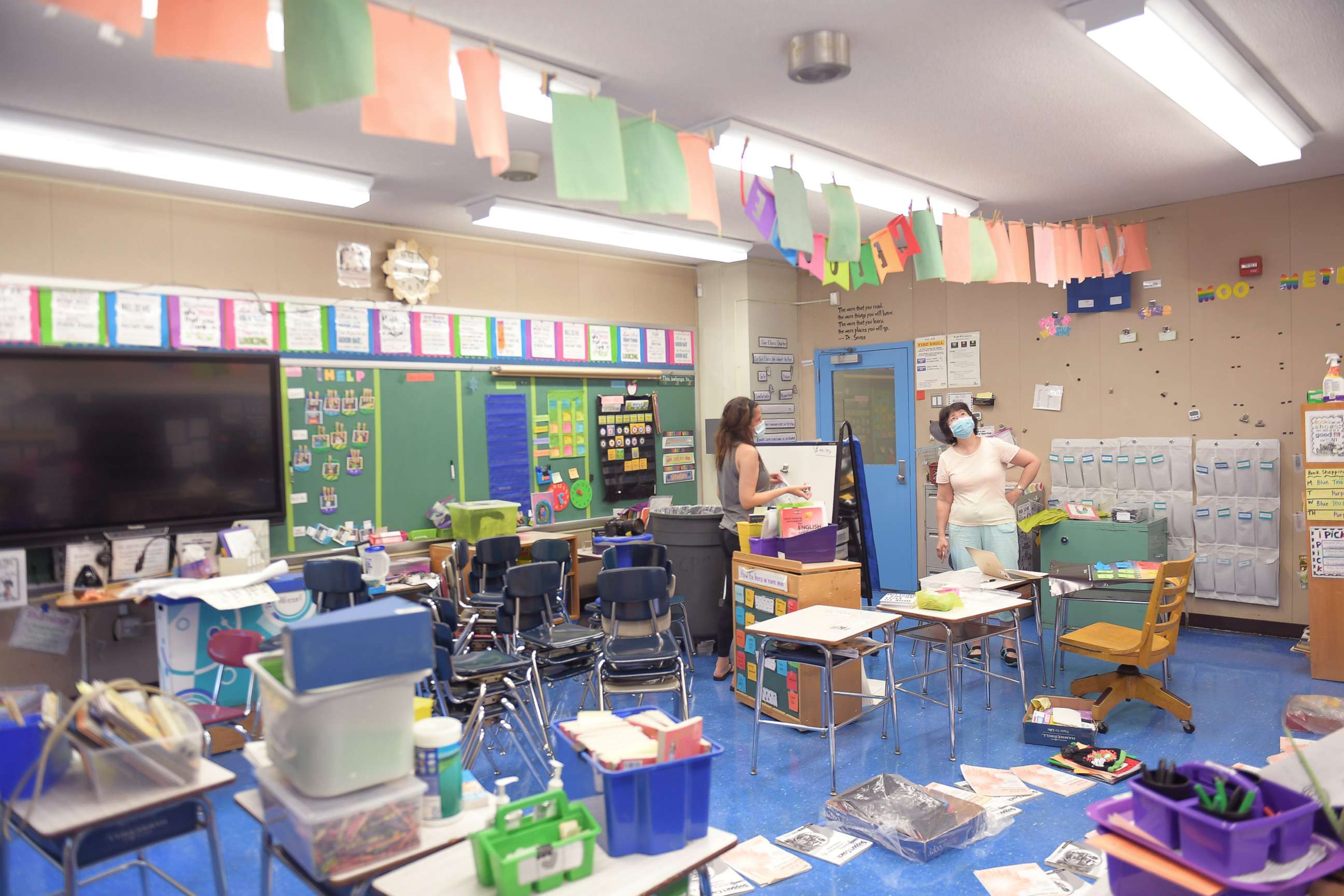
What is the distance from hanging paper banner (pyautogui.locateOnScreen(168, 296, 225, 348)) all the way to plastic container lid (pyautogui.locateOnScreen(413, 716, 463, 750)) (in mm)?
3841

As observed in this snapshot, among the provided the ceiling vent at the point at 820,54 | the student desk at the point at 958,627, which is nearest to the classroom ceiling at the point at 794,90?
the ceiling vent at the point at 820,54

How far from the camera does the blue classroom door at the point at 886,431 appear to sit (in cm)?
746

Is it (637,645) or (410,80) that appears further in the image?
(637,645)

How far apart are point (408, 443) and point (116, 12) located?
4.30 meters

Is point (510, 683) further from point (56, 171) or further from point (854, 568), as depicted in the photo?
point (56, 171)

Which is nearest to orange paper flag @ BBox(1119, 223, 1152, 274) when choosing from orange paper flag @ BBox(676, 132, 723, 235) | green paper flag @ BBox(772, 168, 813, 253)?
green paper flag @ BBox(772, 168, 813, 253)

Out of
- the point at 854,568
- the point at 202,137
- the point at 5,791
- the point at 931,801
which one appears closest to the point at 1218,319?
the point at 854,568

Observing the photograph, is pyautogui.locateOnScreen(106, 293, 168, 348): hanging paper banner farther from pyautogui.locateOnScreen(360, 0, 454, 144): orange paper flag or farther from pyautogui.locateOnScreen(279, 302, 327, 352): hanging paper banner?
pyautogui.locateOnScreen(360, 0, 454, 144): orange paper flag

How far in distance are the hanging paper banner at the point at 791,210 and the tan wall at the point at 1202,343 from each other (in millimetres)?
3797

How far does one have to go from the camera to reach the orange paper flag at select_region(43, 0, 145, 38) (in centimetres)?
169

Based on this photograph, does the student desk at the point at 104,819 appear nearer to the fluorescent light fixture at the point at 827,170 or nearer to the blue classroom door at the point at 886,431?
the fluorescent light fixture at the point at 827,170

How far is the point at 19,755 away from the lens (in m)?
2.11

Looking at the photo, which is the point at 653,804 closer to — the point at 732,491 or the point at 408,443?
the point at 732,491

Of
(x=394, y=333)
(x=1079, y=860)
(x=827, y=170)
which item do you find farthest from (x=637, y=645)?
(x=394, y=333)
